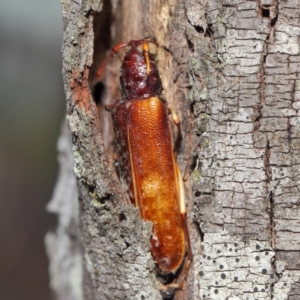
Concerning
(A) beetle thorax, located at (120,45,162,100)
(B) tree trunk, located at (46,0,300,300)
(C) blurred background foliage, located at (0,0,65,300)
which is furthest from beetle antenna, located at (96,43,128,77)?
(C) blurred background foliage, located at (0,0,65,300)

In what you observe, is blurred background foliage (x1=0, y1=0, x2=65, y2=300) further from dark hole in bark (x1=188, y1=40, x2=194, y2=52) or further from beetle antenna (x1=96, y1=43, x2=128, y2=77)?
dark hole in bark (x1=188, y1=40, x2=194, y2=52)

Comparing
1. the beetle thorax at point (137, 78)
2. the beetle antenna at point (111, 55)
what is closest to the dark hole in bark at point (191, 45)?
the beetle thorax at point (137, 78)

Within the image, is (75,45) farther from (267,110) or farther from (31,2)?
(31,2)

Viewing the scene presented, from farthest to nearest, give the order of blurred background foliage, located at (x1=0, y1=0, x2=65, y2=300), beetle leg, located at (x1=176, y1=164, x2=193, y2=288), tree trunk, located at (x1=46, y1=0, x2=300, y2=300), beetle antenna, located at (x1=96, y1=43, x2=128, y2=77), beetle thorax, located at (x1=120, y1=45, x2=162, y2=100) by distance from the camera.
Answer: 1. blurred background foliage, located at (x1=0, y1=0, x2=65, y2=300)
2. beetle antenna, located at (x1=96, y1=43, x2=128, y2=77)
3. beetle thorax, located at (x1=120, y1=45, x2=162, y2=100)
4. beetle leg, located at (x1=176, y1=164, x2=193, y2=288)
5. tree trunk, located at (x1=46, y1=0, x2=300, y2=300)

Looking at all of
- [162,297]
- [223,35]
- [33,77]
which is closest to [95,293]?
[162,297]

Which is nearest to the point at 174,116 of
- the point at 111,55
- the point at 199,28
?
the point at 199,28

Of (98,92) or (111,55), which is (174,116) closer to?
(111,55)
